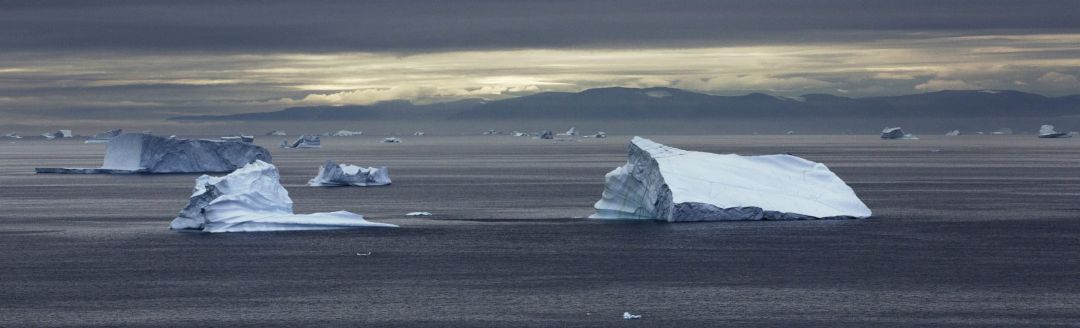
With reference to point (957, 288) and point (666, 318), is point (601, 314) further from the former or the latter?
point (957, 288)

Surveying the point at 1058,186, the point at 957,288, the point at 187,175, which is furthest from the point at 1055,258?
the point at 187,175

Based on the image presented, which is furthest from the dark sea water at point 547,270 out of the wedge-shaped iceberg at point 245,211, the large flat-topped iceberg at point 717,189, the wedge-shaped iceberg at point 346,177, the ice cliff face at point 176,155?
the ice cliff face at point 176,155

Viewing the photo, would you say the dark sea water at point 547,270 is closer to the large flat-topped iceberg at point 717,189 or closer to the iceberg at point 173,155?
the large flat-topped iceberg at point 717,189

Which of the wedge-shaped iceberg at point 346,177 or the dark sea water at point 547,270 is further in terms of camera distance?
the wedge-shaped iceberg at point 346,177

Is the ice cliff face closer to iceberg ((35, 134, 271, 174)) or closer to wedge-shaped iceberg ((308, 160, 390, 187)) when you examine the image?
iceberg ((35, 134, 271, 174))

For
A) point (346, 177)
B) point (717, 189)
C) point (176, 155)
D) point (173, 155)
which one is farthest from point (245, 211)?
point (176, 155)

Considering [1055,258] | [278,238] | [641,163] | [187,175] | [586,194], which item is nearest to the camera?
[1055,258]

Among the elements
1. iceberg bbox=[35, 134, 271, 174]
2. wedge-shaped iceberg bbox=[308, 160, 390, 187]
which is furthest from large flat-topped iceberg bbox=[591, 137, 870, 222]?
iceberg bbox=[35, 134, 271, 174]
